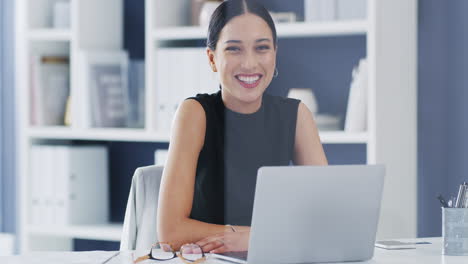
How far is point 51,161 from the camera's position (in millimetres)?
3568

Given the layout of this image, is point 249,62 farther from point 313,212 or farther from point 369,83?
point 313,212

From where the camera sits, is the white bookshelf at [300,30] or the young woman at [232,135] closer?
the young woman at [232,135]

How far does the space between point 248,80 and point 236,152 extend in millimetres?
240

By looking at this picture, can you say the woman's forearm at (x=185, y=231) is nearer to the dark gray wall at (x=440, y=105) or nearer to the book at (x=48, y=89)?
the dark gray wall at (x=440, y=105)

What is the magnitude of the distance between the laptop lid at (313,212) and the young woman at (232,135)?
49 centimetres

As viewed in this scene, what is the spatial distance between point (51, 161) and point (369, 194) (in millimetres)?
2112

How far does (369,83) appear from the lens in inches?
118

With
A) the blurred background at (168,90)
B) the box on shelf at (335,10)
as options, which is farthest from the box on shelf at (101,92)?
the box on shelf at (335,10)

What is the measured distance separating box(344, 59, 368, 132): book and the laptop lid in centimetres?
126

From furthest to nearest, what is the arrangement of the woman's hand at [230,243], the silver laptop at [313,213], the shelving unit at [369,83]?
the shelving unit at [369,83] → the woman's hand at [230,243] → the silver laptop at [313,213]

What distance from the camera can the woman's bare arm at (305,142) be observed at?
2486mm

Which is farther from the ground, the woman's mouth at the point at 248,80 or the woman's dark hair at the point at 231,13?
the woman's dark hair at the point at 231,13

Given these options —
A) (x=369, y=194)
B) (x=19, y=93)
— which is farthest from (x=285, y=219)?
(x=19, y=93)

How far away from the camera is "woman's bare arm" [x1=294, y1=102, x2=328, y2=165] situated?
2486 millimetres
